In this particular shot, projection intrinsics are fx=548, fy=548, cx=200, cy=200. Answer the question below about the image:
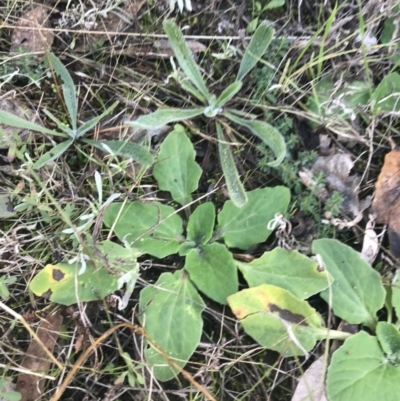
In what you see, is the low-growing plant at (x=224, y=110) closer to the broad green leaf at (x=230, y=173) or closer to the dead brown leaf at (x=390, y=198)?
the broad green leaf at (x=230, y=173)

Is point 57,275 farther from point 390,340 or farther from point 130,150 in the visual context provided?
point 390,340

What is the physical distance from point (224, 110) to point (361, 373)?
27.1 inches

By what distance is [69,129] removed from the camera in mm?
1346

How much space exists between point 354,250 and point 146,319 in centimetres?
50

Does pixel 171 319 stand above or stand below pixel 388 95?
below

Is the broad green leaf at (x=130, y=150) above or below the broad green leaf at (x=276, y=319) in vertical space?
above

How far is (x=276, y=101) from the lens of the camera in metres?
1.37

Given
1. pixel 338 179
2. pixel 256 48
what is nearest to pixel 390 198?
pixel 338 179

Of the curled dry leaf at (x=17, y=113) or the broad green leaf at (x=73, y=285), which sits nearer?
the broad green leaf at (x=73, y=285)

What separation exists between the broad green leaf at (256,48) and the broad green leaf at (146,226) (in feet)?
1.26

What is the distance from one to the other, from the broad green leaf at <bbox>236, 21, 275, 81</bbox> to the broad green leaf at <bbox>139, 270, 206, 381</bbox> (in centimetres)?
52

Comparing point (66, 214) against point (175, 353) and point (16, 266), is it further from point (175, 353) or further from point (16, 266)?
point (175, 353)

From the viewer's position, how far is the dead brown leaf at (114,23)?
1408mm

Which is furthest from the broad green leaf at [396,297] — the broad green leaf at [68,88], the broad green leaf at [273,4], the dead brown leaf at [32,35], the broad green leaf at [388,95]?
the dead brown leaf at [32,35]
